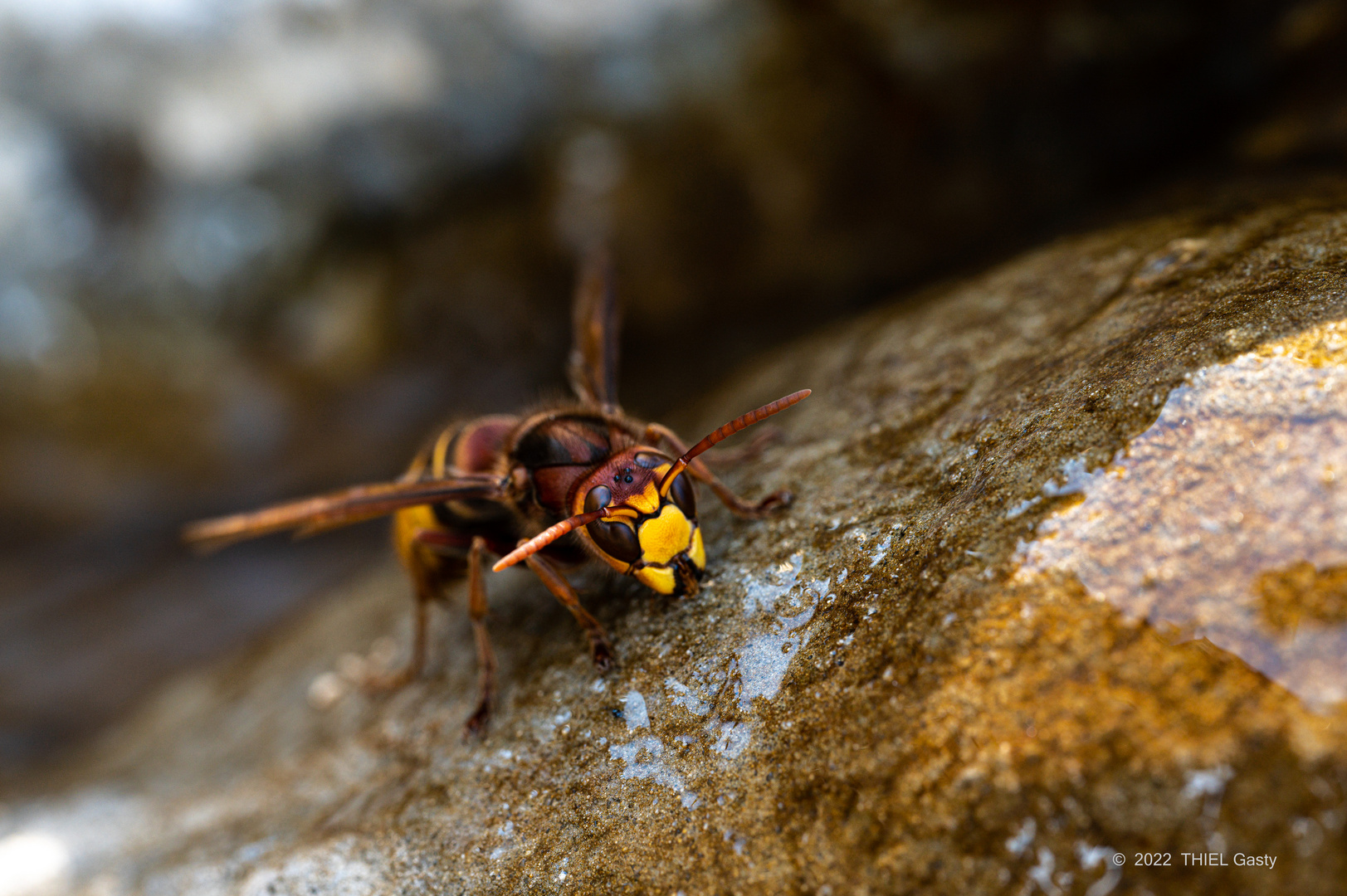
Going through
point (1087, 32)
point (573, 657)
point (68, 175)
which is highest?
point (68, 175)

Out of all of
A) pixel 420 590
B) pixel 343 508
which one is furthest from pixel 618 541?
pixel 420 590

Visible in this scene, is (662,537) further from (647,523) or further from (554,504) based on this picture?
(554,504)

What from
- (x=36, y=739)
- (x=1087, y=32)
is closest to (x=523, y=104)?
(x=1087, y=32)

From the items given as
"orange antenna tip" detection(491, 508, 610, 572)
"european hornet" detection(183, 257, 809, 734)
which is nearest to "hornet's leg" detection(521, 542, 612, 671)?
"european hornet" detection(183, 257, 809, 734)

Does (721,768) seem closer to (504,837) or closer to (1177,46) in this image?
(504,837)

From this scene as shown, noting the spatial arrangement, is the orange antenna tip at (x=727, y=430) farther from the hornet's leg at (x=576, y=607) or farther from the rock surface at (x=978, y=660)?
the hornet's leg at (x=576, y=607)

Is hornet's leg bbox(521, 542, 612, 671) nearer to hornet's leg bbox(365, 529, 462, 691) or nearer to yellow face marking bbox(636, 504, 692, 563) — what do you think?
yellow face marking bbox(636, 504, 692, 563)
